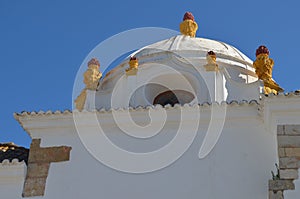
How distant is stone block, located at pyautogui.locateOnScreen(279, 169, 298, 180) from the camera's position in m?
8.26

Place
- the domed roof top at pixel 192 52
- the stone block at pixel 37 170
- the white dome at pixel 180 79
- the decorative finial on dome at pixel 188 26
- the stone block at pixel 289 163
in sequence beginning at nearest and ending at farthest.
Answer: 1. the stone block at pixel 289 163
2. the stone block at pixel 37 170
3. the white dome at pixel 180 79
4. the domed roof top at pixel 192 52
5. the decorative finial on dome at pixel 188 26

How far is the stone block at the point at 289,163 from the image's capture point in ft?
27.4

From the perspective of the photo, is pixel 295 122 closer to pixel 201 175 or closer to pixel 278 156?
pixel 278 156

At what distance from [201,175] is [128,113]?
171 centimetres

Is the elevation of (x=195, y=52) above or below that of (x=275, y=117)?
above

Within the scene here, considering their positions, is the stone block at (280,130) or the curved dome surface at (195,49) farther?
the curved dome surface at (195,49)

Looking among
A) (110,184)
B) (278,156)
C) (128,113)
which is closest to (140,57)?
(128,113)

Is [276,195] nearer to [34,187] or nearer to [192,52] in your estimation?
[34,187]

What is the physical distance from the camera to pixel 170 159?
9.42 meters

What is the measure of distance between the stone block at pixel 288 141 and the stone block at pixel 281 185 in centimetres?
62

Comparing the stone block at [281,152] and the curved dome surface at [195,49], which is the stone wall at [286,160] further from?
the curved dome surface at [195,49]

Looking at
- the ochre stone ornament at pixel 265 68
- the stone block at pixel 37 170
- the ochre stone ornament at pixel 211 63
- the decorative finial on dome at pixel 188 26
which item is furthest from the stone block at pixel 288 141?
the decorative finial on dome at pixel 188 26

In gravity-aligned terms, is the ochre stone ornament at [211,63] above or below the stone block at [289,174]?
above

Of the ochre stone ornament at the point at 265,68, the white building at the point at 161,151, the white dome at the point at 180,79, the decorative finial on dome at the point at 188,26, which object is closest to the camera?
the white building at the point at 161,151
